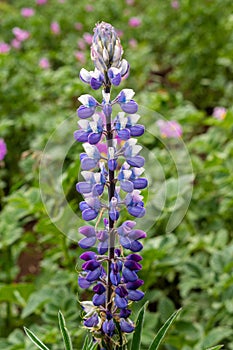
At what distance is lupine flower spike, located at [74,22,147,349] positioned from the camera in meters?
1.14

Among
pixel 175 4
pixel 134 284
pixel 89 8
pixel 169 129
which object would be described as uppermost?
pixel 89 8

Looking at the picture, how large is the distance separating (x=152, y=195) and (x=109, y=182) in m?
1.02

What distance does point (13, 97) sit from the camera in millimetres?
3631

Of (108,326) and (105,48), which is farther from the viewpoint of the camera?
(108,326)

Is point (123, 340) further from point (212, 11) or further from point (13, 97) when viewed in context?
point (212, 11)

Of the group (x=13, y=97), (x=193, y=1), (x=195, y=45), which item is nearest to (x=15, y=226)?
(x=13, y=97)

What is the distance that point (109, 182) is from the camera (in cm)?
119

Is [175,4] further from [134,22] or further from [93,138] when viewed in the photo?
[93,138]

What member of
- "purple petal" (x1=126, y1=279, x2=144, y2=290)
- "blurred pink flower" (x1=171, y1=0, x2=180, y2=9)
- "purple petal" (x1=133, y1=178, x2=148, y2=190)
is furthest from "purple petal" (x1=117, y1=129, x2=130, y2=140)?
"blurred pink flower" (x1=171, y1=0, x2=180, y2=9)

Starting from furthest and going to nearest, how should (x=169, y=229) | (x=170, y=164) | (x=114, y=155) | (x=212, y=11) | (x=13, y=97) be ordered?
(x=212, y=11) → (x=13, y=97) → (x=170, y=164) → (x=169, y=229) → (x=114, y=155)

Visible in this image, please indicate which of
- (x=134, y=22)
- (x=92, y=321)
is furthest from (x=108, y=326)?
(x=134, y=22)

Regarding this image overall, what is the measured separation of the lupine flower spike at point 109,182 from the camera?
114cm

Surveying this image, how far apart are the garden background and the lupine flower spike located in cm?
40

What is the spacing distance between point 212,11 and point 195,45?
0.31 metres
